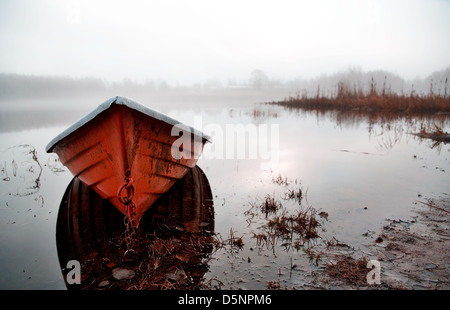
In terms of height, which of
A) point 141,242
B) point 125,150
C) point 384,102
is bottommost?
point 141,242

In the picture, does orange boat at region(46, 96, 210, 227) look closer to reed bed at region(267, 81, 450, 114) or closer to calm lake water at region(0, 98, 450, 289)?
calm lake water at region(0, 98, 450, 289)

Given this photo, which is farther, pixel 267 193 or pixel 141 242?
pixel 267 193

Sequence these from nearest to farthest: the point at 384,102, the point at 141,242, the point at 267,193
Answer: the point at 141,242
the point at 267,193
the point at 384,102

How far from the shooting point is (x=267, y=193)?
470 centimetres

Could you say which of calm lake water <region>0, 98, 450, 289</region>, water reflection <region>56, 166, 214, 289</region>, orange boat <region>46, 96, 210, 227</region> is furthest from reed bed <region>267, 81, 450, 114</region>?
orange boat <region>46, 96, 210, 227</region>

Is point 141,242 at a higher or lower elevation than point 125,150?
lower

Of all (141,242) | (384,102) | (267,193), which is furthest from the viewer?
(384,102)

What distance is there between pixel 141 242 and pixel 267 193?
2220mm

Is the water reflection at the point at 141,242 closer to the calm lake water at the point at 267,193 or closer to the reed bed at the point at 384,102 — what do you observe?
the calm lake water at the point at 267,193

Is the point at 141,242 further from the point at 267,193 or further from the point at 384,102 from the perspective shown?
the point at 384,102

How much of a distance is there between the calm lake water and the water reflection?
14cm

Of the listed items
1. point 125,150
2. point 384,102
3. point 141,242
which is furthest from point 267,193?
point 384,102

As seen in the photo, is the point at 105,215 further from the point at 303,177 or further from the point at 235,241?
the point at 303,177

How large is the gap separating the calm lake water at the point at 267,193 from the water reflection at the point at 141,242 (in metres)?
0.14
